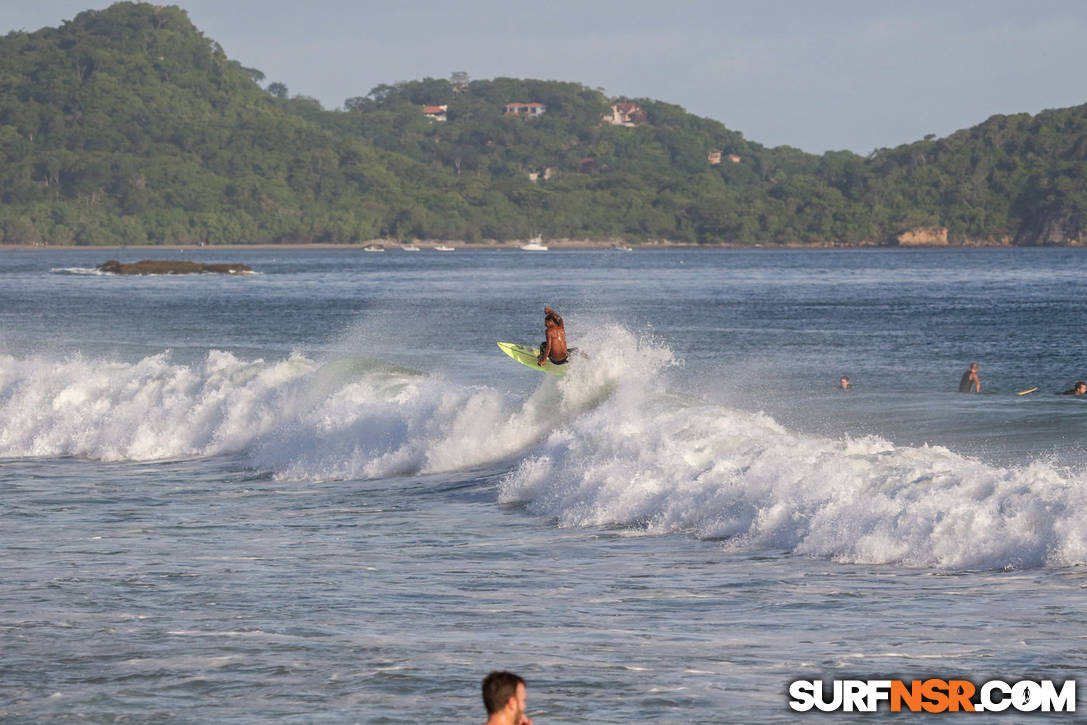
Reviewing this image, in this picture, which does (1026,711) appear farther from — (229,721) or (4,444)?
(4,444)

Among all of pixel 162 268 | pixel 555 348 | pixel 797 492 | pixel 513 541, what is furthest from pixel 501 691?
pixel 162 268

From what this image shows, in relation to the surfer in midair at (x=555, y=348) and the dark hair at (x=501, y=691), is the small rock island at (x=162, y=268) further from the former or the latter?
the dark hair at (x=501, y=691)

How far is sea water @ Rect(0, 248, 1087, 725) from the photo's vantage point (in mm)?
11586

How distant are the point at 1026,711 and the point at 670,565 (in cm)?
574

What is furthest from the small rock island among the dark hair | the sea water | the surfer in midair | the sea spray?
the dark hair

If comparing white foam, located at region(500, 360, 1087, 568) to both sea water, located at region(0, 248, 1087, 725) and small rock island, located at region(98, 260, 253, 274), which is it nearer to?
sea water, located at region(0, 248, 1087, 725)

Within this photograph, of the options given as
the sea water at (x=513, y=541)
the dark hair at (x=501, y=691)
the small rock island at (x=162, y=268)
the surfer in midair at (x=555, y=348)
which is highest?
the small rock island at (x=162, y=268)

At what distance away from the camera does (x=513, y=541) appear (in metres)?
17.7

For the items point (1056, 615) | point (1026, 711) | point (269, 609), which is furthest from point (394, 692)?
point (1056, 615)

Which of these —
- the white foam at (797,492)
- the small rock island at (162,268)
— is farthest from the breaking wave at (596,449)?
the small rock island at (162,268)

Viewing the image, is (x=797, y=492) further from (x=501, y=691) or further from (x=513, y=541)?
(x=501, y=691)

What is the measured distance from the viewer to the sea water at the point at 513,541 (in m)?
11.6

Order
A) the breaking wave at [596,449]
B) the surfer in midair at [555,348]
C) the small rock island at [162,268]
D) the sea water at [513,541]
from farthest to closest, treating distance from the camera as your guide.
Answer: the small rock island at [162,268]
the surfer in midair at [555,348]
the breaking wave at [596,449]
the sea water at [513,541]

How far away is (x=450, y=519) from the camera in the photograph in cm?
1958
